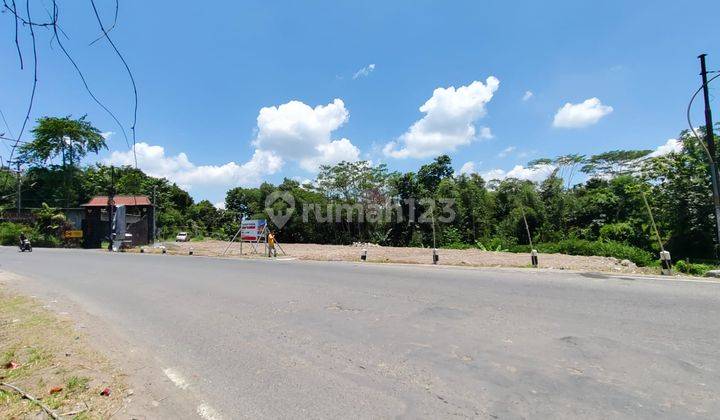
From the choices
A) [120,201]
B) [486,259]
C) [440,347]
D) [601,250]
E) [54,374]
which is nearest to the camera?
[54,374]

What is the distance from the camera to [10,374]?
4516 mm

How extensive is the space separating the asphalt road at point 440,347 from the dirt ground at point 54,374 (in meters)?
0.68

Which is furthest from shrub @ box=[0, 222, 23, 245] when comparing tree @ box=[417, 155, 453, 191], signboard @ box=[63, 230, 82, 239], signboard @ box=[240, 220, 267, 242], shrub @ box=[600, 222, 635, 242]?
shrub @ box=[600, 222, 635, 242]

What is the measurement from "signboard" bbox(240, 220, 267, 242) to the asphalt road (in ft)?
51.9

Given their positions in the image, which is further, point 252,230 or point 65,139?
point 65,139

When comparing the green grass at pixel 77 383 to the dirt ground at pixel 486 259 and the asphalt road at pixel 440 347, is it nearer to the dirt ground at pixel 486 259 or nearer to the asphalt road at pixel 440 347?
the asphalt road at pixel 440 347

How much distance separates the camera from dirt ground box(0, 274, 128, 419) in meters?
3.62

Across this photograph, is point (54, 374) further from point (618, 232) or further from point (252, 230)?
point (618, 232)

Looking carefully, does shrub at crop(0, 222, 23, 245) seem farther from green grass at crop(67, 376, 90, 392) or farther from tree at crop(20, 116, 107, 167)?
green grass at crop(67, 376, 90, 392)

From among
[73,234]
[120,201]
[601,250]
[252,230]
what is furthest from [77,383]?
[120,201]

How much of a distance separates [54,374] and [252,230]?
21.9 meters

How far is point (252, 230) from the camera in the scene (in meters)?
26.1

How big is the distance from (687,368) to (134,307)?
906 centimetres

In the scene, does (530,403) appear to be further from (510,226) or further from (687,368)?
(510,226)
